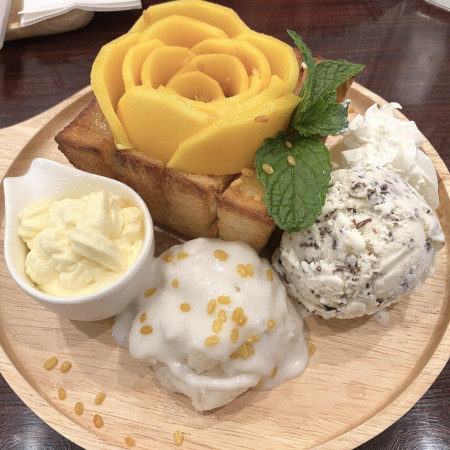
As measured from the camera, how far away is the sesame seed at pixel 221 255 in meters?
1.30

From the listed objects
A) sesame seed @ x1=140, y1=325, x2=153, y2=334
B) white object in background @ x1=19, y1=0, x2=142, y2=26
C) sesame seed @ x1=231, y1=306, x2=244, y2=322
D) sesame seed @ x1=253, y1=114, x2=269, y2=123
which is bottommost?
sesame seed @ x1=140, y1=325, x2=153, y2=334

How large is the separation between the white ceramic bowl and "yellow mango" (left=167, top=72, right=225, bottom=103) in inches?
13.6

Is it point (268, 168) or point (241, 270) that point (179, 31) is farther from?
point (241, 270)

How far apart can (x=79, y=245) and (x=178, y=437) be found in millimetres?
588

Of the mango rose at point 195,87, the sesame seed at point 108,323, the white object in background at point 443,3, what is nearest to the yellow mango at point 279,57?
the mango rose at point 195,87

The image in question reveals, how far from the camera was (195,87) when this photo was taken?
1321 millimetres

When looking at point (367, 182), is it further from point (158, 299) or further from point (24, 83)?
point (24, 83)

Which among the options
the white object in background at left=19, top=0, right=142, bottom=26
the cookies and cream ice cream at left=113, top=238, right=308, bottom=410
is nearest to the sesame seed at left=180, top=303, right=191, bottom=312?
the cookies and cream ice cream at left=113, top=238, right=308, bottom=410

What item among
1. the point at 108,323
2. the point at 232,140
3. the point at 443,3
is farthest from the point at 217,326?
the point at 443,3

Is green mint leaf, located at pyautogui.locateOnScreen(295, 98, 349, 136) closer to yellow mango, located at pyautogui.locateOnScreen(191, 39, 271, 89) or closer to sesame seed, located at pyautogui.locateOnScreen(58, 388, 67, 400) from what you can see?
yellow mango, located at pyautogui.locateOnScreen(191, 39, 271, 89)

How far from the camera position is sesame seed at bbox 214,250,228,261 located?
4.28ft

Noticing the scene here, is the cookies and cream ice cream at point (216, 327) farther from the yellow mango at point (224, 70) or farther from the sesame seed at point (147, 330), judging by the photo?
the yellow mango at point (224, 70)

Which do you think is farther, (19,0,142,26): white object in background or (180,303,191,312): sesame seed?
(19,0,142,26): white object in background

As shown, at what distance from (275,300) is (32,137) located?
1179mm
